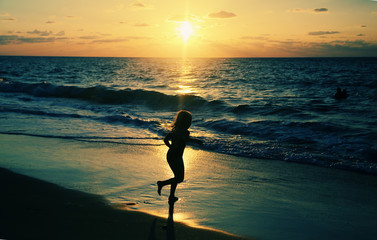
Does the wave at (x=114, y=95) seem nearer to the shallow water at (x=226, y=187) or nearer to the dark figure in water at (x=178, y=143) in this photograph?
the shallow water at (x=226, y=187)

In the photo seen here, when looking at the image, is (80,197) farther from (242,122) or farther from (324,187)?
(242,122)

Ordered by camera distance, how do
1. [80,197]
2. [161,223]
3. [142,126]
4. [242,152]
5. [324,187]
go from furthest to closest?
[142,126] < [242,152] < [324,187] < [80,197] < [161,223]

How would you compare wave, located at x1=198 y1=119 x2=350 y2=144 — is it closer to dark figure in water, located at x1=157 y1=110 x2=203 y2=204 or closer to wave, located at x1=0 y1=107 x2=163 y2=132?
→ wave, located at x1=0 y1=107 x2=163 y2=132

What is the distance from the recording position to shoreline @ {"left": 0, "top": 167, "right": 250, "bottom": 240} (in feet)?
10.9

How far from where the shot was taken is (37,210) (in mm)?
3938

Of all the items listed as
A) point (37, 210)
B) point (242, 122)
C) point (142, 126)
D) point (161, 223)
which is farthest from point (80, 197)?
point (242, 122)

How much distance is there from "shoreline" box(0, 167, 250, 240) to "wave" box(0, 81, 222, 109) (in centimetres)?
1434

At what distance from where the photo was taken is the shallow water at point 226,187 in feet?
12.6

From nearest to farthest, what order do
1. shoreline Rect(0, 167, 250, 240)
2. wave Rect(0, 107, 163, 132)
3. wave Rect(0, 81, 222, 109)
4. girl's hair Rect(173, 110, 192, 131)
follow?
1. shoreline Rect(0, 167, 250, 240)
2. girl's hair Rect(173, 110, 192, 131)
3. wave Rect(0, 107, 163, 132)
4. wave Rect(0, 81, 222, 109)

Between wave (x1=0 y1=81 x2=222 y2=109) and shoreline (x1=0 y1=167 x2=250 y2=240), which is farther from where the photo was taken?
wave (x1=0 y1=81 x2=222 y2=109)

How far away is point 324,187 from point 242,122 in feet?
23.1

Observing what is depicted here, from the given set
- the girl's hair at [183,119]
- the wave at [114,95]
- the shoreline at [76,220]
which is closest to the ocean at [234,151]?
the shoreline at [76,220]

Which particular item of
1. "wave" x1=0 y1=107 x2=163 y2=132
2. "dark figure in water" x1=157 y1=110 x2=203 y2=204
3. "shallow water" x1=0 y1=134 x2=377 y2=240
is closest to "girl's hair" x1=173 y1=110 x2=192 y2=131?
"dark figure in water" x1=157 y1=110 x2=203 y2=204

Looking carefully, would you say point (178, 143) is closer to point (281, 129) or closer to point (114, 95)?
point (281, 129)
